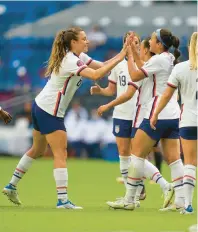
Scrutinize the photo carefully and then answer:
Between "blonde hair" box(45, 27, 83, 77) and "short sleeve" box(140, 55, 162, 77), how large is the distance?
1.00 metres

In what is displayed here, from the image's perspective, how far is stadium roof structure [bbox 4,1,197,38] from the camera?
3244cm

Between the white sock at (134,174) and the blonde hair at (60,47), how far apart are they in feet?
4.64

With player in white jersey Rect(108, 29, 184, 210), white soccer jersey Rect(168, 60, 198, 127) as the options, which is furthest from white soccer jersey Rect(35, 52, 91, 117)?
white soccer jersey Rect(168, 60, 198, 127)

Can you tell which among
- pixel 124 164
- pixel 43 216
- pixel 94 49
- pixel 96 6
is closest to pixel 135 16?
pixel 96 6

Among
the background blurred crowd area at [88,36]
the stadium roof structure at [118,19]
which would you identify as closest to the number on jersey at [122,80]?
the background blurred crowd area at [88,36]

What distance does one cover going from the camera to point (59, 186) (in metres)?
10.9

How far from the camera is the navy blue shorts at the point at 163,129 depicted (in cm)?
1059

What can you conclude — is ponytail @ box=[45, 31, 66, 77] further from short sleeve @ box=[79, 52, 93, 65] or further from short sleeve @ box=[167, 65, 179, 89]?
short sleeve @ box=[167, 65, 179, 89]

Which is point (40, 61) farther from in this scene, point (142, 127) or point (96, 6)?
point (142, 127)

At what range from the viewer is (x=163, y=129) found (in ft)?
35.1

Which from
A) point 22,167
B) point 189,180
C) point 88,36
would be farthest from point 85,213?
point 88,36

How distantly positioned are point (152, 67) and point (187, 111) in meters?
0.74

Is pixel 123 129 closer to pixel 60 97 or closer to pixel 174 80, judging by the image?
pixel 60 97

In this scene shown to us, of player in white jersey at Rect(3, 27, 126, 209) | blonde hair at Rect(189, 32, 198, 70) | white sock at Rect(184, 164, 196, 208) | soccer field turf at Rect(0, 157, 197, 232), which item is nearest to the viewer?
soccer field turf at Rect(0, 157, 197, 232)
